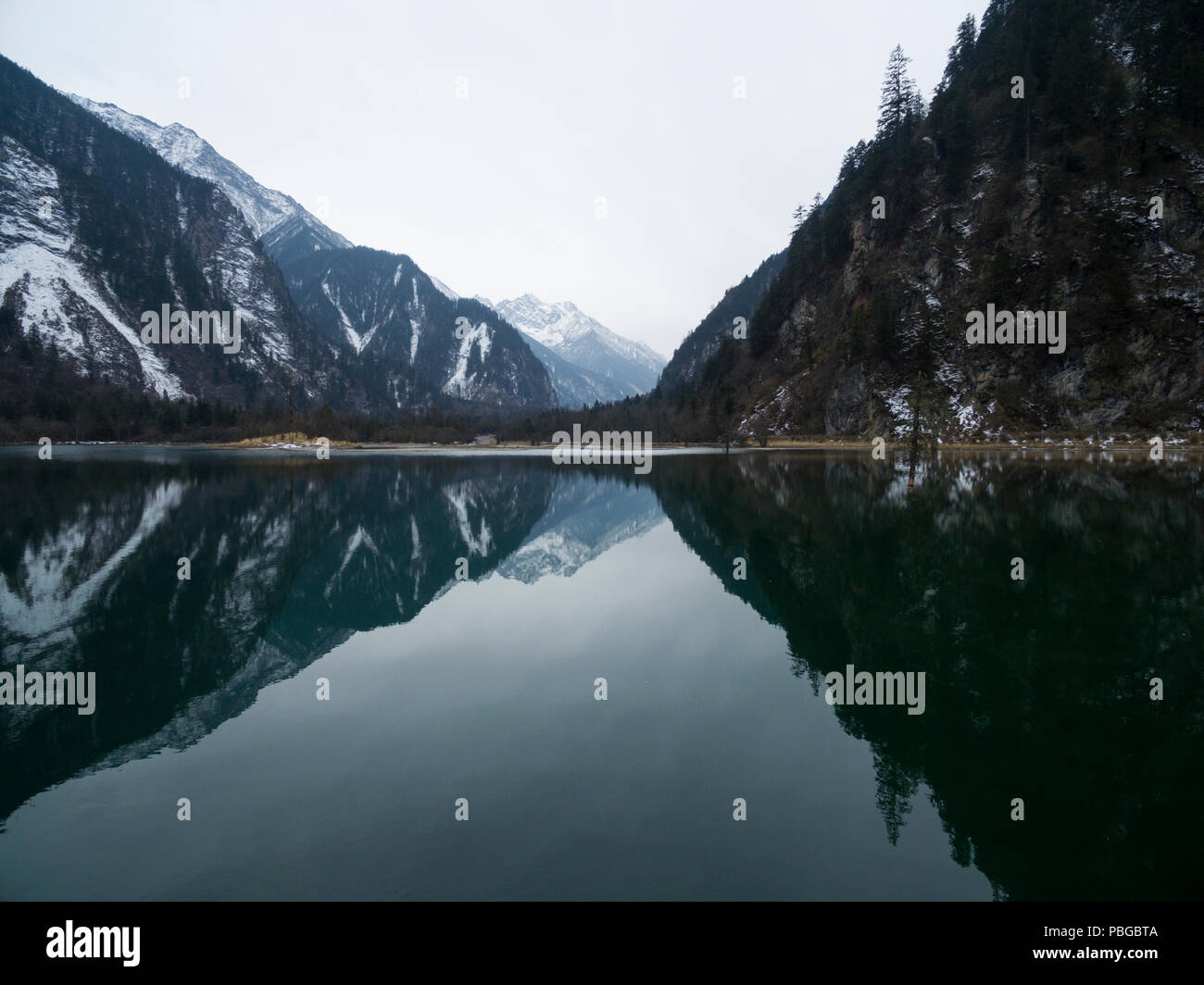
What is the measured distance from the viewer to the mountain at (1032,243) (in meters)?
89.8

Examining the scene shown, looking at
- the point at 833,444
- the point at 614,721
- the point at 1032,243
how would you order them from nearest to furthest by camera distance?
1. the point at 614,721
2. the point at 1032,243
3. the point at 833,444

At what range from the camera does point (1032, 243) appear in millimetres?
104062

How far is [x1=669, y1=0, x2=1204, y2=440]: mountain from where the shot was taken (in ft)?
294

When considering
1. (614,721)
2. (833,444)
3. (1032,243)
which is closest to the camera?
(614,721)

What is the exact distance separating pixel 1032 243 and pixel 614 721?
124335mm

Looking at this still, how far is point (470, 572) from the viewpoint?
28.8 m

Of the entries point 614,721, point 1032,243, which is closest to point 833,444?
point 1032,243

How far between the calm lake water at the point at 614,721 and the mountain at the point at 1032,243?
6260 centimetres

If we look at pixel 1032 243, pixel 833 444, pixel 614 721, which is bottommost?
pixel 614 721

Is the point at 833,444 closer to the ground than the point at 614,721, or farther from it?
farther from it

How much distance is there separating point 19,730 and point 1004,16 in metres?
189

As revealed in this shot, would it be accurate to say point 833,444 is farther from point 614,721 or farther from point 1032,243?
point 614,721
